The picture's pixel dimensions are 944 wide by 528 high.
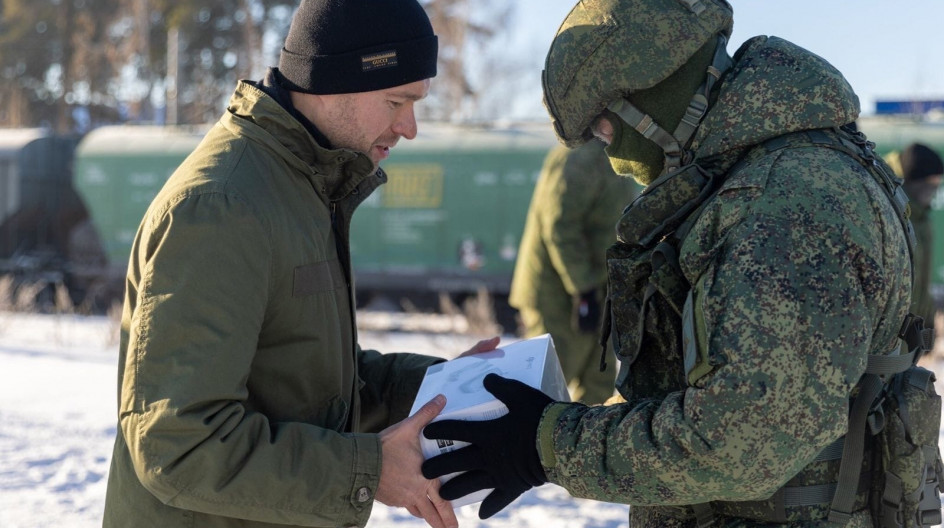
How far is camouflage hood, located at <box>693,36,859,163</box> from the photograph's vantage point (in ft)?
5.88

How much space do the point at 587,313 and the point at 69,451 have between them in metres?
3.05

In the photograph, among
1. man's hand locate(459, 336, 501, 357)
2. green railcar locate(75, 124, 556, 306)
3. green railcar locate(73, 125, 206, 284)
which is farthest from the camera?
green railcar locate(73, 125, 206, 284)

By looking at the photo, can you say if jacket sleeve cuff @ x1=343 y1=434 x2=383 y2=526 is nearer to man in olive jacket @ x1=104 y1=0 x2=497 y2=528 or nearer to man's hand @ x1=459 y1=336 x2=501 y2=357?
man in olive jacket @ x1=104 y1=0 x2=497 y2=528

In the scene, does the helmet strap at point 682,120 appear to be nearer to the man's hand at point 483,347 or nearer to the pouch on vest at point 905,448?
the pouch on vest at point 905,448

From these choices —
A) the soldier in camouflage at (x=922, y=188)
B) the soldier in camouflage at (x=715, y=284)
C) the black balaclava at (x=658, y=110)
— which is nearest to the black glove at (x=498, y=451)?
the soldier in camouflage at (x=715, y=284)

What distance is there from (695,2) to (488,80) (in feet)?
91.3

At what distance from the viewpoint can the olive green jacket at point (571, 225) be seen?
5.14 meters

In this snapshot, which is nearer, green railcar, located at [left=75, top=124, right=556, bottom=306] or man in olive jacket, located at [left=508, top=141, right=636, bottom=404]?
man in olive jacket, located at [left=508, top=141, right=636, bottom=404]

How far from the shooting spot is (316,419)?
2.08 metres

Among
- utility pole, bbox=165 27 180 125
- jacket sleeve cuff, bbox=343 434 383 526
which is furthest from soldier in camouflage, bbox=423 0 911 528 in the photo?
utility pole, bbox=165 27 180 125

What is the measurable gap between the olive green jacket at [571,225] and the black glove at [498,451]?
125 inches

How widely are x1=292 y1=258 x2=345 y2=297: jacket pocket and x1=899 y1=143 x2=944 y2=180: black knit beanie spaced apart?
13.6ft

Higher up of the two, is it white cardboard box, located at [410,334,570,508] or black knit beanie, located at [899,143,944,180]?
white cardboard box, located at [410,334,570,508]

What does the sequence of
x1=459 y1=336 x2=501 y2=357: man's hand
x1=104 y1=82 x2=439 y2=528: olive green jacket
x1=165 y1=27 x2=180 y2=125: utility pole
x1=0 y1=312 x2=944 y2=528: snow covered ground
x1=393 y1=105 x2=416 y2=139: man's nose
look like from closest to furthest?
1. x1=104 y1=82 x2=439 y2=528: olive green jacket
2. x1=393 y1=105 x2=416 y2=139: man's nose
3. x1=459 y1=336 x2=501 y2=357: man's hand
4. x1=0 y1=312 x2=944 y2=528: snow covered ground
5. x1=165 y1=27 x2=180 y2=125: utility pole
